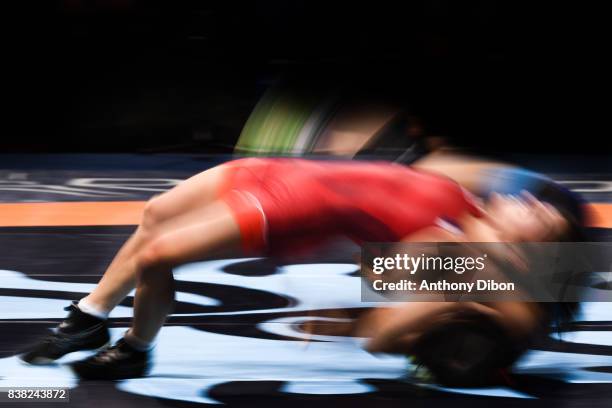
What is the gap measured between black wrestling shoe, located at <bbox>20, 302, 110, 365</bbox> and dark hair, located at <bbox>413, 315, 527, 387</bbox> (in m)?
1.00

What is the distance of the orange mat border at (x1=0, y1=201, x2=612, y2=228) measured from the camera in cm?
668

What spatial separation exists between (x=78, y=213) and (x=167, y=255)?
4.12 meters

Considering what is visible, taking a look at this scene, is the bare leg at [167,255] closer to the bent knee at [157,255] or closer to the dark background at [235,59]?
the bent knee at [157,255]

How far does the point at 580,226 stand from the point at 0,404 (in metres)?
1.86

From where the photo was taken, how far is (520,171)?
11.6ft

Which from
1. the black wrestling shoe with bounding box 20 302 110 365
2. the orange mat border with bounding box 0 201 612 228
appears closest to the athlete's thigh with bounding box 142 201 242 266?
the black wrestling shoe with bounding box 20 302 110 365

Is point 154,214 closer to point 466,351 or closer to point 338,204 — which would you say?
point 338,204

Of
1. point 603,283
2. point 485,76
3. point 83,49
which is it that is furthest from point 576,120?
point 603,283

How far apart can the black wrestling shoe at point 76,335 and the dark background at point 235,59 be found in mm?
7859

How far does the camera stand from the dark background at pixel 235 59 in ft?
36.8

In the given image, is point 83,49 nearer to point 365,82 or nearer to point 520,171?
point 365,82

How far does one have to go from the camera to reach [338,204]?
3.21 metres

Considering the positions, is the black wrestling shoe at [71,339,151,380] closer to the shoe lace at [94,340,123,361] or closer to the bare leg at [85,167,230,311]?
the shoe lace at [94,340,123,361]

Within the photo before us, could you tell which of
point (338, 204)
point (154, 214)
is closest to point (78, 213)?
point (154, 214)
